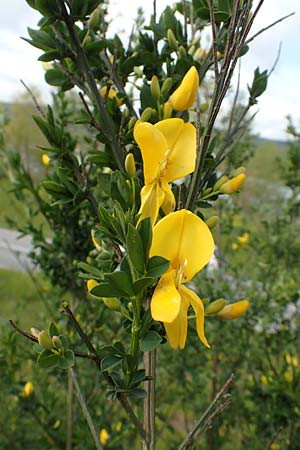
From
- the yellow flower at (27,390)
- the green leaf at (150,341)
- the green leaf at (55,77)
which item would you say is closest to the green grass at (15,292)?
the yellow flower at (27,390)

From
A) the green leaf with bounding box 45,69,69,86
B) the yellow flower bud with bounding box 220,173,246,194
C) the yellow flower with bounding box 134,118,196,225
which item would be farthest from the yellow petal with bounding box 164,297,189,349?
the green leaf with bounding box 45,69,69,86

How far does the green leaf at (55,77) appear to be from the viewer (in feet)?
2.62

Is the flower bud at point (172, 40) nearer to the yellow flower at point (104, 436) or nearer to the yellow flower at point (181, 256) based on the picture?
the yellow flower at point (181, 256)

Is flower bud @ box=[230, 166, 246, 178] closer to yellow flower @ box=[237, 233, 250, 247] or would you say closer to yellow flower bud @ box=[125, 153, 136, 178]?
yellow flower bud @ box=[125, 153, 136, 178]

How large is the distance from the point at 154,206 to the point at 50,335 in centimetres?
20

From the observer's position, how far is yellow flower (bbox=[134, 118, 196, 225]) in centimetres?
52

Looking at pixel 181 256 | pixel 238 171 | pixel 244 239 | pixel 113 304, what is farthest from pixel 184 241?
pixel 244 239

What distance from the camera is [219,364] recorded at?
227 cm

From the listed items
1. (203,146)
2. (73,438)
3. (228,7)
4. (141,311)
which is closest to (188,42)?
(228,7)

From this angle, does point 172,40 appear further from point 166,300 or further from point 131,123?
point 166,300

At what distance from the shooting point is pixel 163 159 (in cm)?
54

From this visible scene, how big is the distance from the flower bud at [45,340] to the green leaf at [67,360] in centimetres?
2

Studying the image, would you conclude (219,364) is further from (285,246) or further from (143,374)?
(143,374)

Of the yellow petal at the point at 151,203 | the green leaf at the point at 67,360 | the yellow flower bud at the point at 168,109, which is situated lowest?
the green leaf at the point at 67,360
